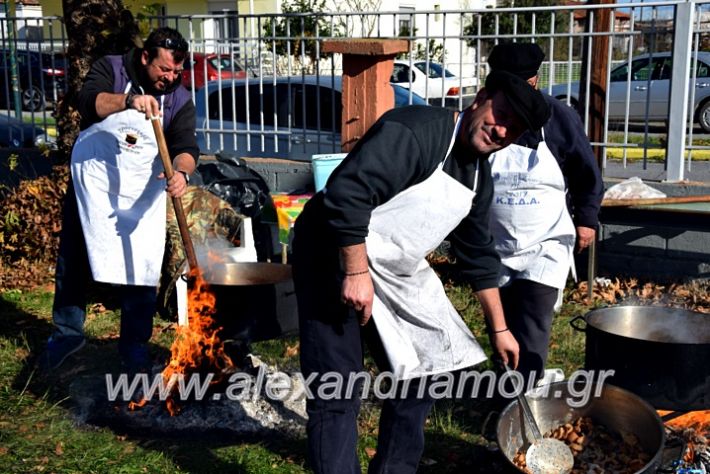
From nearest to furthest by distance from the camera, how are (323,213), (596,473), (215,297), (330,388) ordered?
(323,213), (330,388), (596,473), (215,297)

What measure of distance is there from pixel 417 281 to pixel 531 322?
3.76ft

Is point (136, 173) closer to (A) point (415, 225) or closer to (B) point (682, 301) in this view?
(A) point (415, 225)

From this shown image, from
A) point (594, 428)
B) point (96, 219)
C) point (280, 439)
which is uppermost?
point (96, 219)

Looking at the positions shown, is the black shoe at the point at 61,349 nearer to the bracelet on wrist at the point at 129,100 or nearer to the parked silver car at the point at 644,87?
the bracelet on wrist at the point at 129,100

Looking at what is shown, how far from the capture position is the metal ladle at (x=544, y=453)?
11.5ft

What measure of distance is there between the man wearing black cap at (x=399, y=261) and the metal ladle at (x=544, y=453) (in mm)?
229

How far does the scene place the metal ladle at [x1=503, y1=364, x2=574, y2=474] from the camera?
3.52m

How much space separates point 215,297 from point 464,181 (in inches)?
60.0

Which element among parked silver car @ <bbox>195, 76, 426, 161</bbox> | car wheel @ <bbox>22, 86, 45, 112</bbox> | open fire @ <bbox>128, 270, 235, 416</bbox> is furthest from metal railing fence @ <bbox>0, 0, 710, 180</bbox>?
open fire @ <bbox>128, 270, 235, 416</bbox>

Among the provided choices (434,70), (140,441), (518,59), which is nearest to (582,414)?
(518,59)

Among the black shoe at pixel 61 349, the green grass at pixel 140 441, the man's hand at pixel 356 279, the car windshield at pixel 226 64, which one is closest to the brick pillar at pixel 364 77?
the car windshield at pixel 226 64

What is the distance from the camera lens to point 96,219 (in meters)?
4.77

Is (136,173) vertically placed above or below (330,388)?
above

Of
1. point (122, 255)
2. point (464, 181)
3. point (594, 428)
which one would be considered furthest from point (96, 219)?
point (594, 428)
